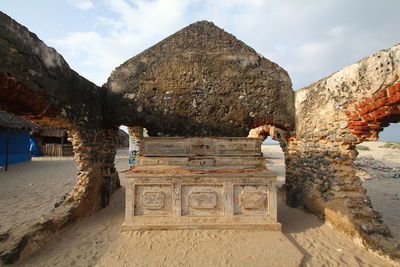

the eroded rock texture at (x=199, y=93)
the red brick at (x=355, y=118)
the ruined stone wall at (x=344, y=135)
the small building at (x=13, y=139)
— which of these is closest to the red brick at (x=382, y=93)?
the ruined stone wall at (x=344, y=135)

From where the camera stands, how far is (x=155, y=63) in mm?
5363

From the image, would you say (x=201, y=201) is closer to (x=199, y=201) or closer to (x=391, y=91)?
(x=199, y=201)

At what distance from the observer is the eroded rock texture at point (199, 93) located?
17.2 ft

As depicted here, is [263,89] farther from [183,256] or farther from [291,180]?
[183,256]

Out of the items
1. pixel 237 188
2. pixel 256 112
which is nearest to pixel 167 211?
pixel 237 188

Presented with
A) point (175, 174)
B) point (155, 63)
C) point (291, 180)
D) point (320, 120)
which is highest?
point (155, 63)

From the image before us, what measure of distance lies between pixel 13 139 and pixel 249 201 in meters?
14.8

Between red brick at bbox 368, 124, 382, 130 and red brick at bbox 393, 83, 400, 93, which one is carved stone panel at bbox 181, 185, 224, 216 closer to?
red brick at bbox 368, 124, 382, 130

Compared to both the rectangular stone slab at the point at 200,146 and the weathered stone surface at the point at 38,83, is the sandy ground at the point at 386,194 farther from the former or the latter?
the weathered stone surface at the point at 38,83

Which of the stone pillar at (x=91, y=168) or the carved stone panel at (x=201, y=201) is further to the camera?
the stone pillar at (x=91, y=168)

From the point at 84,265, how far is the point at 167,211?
1553mm

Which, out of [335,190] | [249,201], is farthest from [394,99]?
[249,201]

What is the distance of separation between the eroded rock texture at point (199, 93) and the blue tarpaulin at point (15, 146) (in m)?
10.5

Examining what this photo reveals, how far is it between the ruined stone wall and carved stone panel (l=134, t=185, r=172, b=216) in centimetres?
356
